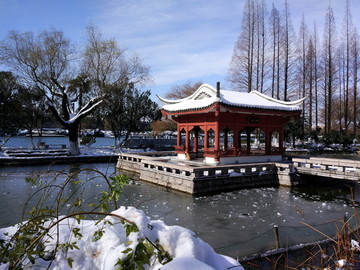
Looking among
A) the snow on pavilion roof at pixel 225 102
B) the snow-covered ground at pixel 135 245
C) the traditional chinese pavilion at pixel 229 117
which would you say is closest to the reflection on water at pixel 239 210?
the snow-covered ground at pixel 135 245

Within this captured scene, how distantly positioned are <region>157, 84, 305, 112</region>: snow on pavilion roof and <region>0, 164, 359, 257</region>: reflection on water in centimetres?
408

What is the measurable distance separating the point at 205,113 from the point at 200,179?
4.57 metres

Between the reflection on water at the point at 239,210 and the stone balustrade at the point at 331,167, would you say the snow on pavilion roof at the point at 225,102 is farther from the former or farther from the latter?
the reflection on water at the point at 239,210

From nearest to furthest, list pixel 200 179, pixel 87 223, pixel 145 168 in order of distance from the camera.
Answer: pixel 87 223 < pixel 200 179 < pixel 145 168

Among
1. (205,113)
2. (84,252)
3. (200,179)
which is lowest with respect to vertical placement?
(200,179)

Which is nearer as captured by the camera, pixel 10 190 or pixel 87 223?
pixel 87 223

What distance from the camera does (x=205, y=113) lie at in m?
14.5

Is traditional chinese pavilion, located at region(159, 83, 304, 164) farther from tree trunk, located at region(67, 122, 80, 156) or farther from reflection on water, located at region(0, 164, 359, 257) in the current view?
tree trunk, located at region(67, 122, 80, 156)

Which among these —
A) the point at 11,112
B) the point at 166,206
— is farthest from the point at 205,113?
the point at 11,112

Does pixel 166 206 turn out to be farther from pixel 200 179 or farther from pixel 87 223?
pixel 87 223

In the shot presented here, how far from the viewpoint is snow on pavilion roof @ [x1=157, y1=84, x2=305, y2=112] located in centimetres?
1354

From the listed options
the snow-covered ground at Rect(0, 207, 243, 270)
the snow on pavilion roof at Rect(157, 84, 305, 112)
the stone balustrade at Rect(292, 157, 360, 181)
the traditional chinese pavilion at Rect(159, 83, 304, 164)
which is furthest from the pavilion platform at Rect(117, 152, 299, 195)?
the snow-covered ground at Rect(0, 207, 243, 270)

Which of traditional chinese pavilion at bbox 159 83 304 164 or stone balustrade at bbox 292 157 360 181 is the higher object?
traditional chinese pavilion at bbox 159 83 304 164

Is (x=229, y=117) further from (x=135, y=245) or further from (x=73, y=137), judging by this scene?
(x=135, y=245)
